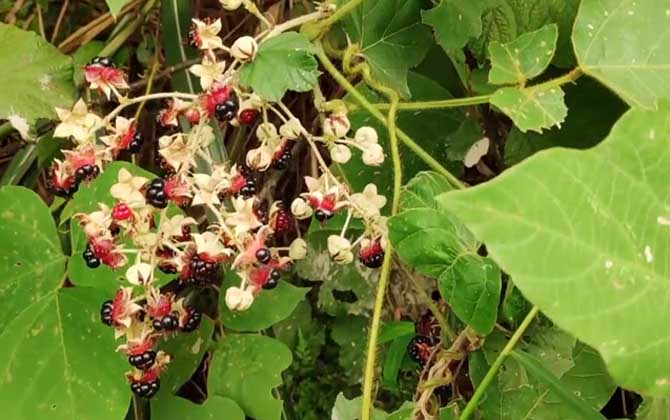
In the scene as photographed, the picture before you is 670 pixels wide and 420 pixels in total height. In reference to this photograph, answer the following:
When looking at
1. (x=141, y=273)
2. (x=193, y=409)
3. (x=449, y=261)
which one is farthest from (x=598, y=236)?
(x=193, y=409)

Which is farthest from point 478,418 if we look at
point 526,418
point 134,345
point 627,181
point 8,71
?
point 8,71

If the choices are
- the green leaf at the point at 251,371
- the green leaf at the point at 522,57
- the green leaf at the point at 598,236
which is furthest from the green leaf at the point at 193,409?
the green leaf at the point at 598,236

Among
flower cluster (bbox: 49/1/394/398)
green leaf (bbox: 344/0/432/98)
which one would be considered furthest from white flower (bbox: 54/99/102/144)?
green leaf (bbox: 344/0/432/98)

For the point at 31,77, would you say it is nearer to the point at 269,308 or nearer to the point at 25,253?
the point at 25,253

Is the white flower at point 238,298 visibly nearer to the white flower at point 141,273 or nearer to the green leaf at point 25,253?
the white flower at point 141,273

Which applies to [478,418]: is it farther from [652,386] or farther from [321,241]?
[652,386]
